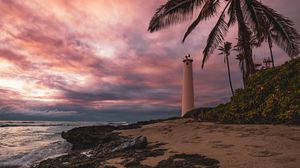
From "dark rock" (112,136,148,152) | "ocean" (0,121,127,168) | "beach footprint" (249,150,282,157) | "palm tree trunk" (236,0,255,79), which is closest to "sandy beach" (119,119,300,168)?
"beach footprint" (249,150,282,157)

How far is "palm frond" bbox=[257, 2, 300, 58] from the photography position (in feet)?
44.5

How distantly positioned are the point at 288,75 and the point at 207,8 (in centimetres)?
527

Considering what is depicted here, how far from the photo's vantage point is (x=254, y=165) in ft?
13.3

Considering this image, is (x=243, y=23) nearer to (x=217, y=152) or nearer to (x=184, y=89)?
(x=217, y=152)

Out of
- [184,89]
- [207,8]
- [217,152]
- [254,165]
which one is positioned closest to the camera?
[254,165]

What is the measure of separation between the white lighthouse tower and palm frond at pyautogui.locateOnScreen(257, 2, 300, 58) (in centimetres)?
1470

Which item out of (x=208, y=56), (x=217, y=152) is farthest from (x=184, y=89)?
(x=217, y=152)

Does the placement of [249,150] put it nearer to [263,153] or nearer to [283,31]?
[263,153]

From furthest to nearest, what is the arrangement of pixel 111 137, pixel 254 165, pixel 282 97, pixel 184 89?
pixel 184 89 < pixel 111 137 < pixel 282 97 < pixel 254 165

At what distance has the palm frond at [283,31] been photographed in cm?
1356

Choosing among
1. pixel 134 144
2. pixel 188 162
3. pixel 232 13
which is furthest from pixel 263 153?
pixel 232 13

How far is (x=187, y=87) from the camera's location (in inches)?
1115

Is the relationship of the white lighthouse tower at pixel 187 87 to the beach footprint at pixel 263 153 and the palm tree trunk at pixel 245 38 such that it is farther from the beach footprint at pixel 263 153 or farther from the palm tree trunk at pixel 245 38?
the beach footprint at pixel 263 153

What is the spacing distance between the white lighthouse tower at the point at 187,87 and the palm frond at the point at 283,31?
14700mm
